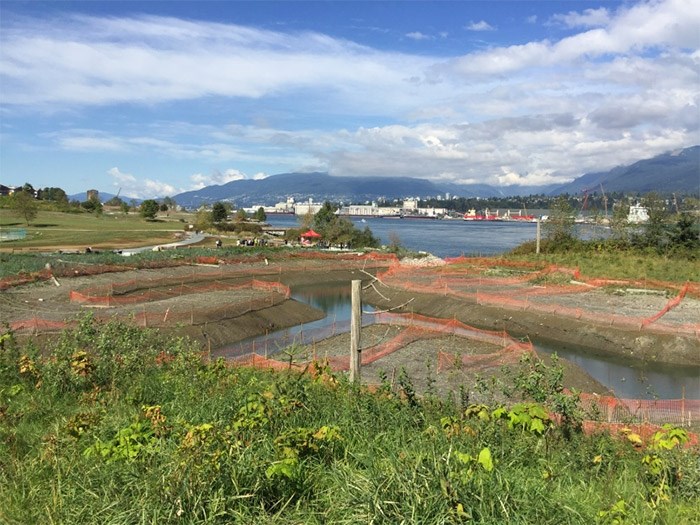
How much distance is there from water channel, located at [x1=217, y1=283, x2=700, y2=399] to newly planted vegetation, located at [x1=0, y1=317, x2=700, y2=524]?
884 centimetres

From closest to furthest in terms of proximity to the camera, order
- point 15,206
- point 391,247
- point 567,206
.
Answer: point 567,206 < point 391,247 < point 15,206

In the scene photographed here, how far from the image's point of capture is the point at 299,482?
222 inches

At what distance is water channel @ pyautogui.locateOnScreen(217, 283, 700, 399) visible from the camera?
872 inches

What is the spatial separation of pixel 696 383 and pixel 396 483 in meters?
22.9

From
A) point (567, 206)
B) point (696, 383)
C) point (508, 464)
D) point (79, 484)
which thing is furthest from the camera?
point (567, 206)

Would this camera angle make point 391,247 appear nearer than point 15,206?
Yes

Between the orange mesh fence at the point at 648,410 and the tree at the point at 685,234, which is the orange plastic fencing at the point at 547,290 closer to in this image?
the orange mesh fence at the point at 648,410

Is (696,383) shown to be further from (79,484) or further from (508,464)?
(79,484)

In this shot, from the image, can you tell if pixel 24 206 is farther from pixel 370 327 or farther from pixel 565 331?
pixel 565 331

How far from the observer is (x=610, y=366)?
26.1m

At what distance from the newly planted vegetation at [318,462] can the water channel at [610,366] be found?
884 cm

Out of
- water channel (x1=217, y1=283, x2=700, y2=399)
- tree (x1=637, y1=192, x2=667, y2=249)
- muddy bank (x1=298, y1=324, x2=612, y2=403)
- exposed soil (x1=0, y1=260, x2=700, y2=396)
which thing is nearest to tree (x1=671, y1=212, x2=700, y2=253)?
tree (x1=637, y1=192, x2=667, y2=249)

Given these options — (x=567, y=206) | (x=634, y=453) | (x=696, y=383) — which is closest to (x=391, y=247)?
(x=567, y=206)

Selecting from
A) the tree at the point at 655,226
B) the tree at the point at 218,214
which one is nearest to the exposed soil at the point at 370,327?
the tree at the point at 655,226
